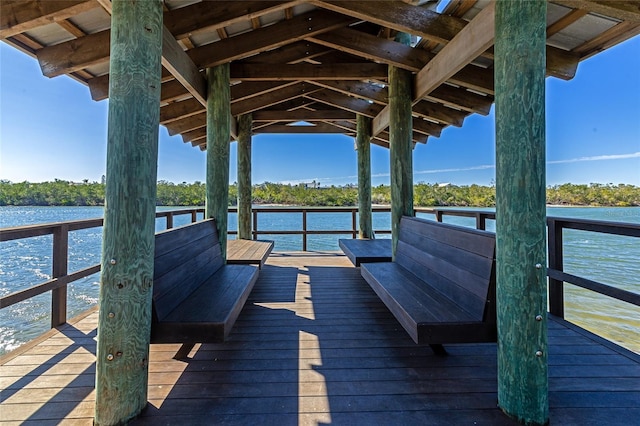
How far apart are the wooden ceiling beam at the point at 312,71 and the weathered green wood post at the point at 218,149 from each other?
17.5 inches

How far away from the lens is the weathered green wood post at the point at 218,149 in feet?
10.4

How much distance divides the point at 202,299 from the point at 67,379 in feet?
2.76

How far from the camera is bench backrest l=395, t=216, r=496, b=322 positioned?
1666mm

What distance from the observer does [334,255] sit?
5.80m

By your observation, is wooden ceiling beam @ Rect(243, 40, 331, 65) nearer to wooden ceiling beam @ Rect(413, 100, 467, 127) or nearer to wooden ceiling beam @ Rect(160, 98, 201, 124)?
wooden ceiling beam @ Rect(160, 98, 201, 124)

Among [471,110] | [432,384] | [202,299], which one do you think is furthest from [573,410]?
[471,110]

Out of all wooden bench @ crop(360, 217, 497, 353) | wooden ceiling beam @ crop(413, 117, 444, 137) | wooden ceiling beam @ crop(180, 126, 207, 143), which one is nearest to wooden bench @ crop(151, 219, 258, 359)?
wooden bench @ crop(360, 217, 497, 353)

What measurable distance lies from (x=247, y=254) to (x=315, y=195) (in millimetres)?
15201

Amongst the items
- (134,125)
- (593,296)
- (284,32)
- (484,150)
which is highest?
(484,150)

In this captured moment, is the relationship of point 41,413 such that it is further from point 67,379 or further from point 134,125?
point 134,125

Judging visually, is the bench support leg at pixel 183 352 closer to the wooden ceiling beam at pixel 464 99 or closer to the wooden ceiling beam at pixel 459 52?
the wooden ceiling beam at pixel 459 52

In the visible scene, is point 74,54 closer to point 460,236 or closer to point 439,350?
point 460,236

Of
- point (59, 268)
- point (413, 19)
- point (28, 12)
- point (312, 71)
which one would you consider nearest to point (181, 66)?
point (28, 12)

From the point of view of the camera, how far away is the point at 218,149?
3188 mm
